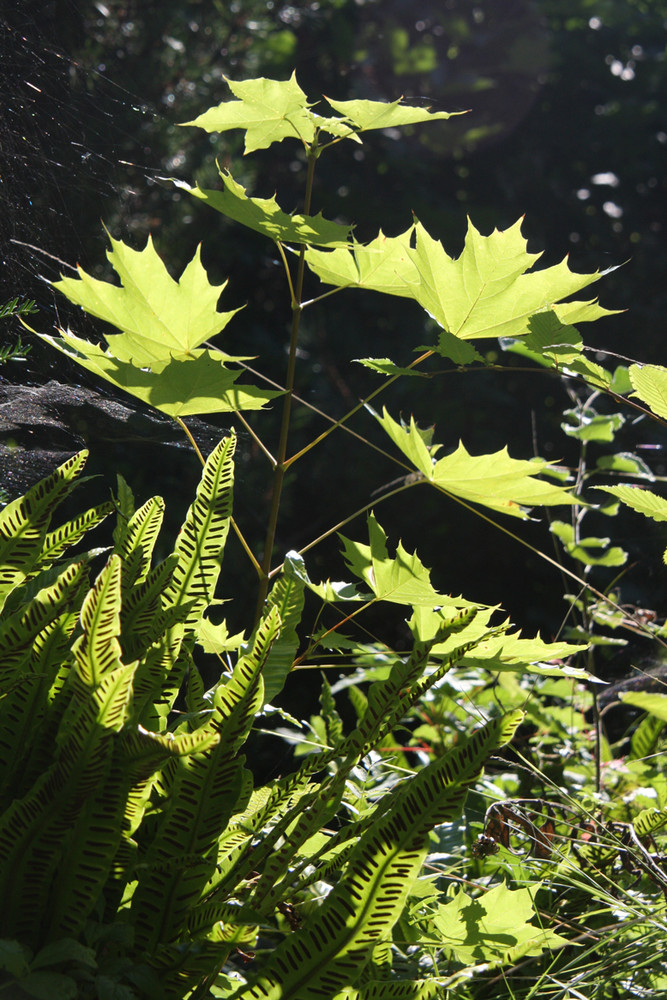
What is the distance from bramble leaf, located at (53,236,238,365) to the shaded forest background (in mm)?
276

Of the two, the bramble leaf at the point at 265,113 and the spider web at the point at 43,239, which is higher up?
the bramble leaf at the point at 265,113

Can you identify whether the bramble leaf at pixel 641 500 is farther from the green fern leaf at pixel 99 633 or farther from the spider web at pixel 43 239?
the spider web at pixel 43 239

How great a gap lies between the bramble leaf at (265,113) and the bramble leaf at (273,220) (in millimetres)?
90

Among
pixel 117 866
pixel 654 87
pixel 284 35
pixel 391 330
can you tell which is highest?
pixel 284 35

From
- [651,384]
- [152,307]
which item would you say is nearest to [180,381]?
[152,307]

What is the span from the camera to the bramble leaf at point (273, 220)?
0.70 metres

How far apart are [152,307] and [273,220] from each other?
0.13 metres

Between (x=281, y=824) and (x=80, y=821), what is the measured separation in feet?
0.46

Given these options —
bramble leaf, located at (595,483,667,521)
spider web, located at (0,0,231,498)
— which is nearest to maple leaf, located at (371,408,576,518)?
bramble leaf, located at (595,483,667,521)

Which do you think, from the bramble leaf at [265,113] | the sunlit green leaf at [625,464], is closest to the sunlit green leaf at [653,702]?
the sunlit green leaf at [625,464]

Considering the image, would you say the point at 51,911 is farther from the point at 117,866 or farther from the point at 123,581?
the point at 123,581

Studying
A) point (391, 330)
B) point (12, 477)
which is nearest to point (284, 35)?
point (391, 330)

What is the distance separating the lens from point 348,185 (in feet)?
10.5

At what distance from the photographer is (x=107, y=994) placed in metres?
0.48
